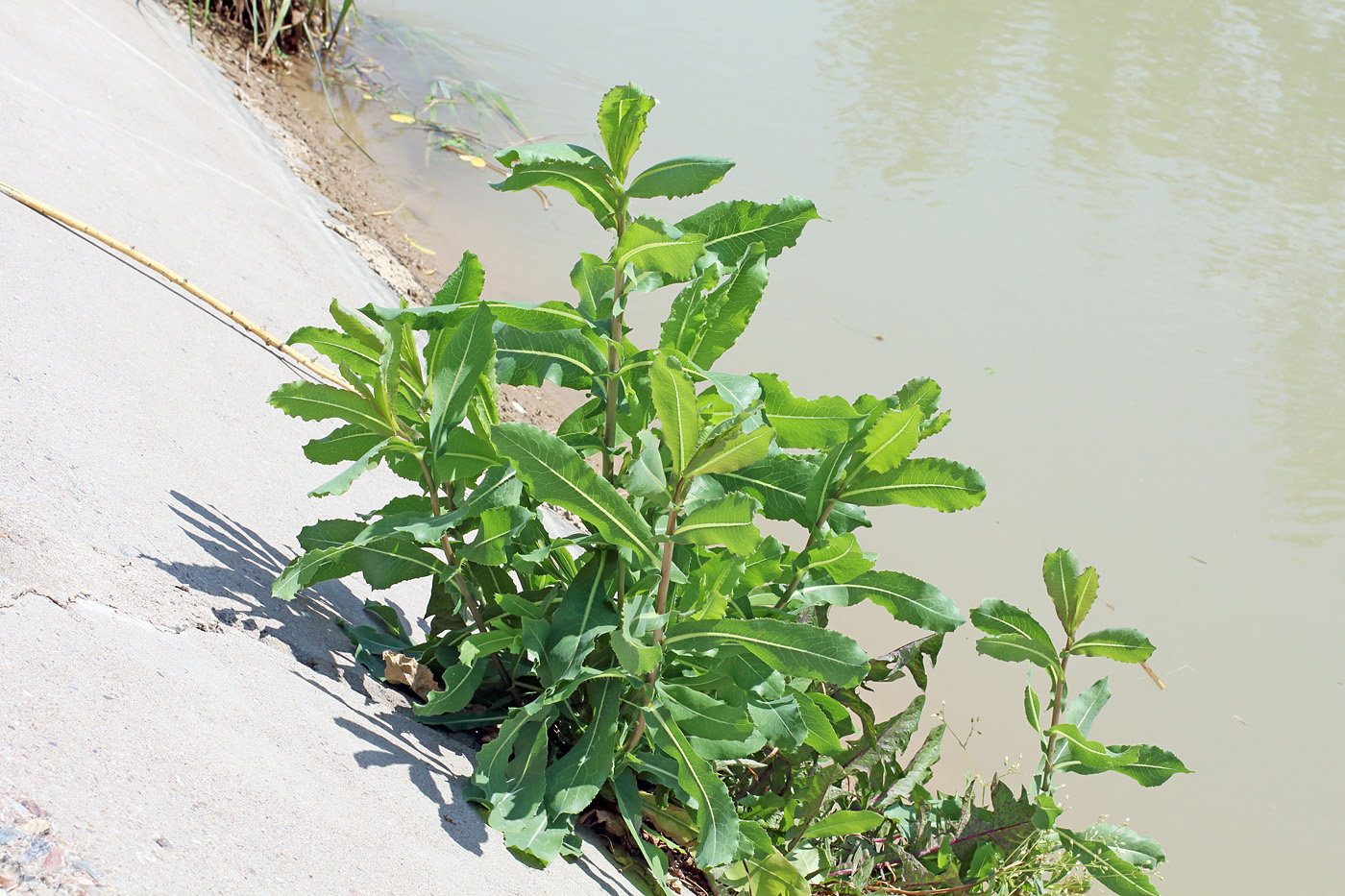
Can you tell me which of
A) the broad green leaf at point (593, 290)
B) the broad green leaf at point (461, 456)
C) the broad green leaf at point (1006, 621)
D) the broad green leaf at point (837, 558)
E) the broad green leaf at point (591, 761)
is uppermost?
the broad green leaf at point (593, 290)

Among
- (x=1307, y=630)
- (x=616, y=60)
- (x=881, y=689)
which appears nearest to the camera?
(x=881, y=689)

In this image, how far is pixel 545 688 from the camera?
1.44 m

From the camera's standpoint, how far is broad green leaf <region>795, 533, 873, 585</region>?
1537mm

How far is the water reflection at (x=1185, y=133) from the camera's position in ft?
15.8

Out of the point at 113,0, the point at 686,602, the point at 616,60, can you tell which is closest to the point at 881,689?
the point at 686,602

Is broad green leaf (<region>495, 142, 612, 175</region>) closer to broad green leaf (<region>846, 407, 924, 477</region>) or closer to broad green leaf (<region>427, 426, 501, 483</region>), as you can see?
broad green leaf (<region>427, 426, 501, 483</region>)

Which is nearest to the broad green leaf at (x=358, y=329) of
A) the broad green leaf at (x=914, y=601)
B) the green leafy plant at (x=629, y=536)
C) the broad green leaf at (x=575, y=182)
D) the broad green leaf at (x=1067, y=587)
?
the green leafy plant at (x=629, y=536)

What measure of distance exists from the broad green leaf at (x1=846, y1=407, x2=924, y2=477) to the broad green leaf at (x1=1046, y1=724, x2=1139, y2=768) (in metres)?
0.57

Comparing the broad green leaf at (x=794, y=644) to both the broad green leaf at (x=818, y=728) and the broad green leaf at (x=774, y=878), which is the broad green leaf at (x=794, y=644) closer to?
the broad green leaf at (x=818, y=728)

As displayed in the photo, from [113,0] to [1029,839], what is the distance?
5.24 m

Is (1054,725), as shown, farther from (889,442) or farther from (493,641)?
(493,641)

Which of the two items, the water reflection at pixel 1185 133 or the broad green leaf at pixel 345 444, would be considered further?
the water reflection at pixel 1185 133

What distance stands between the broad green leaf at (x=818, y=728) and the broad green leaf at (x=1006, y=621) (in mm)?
352

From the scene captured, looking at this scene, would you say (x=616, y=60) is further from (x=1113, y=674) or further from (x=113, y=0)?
(x=1113, y=674)
